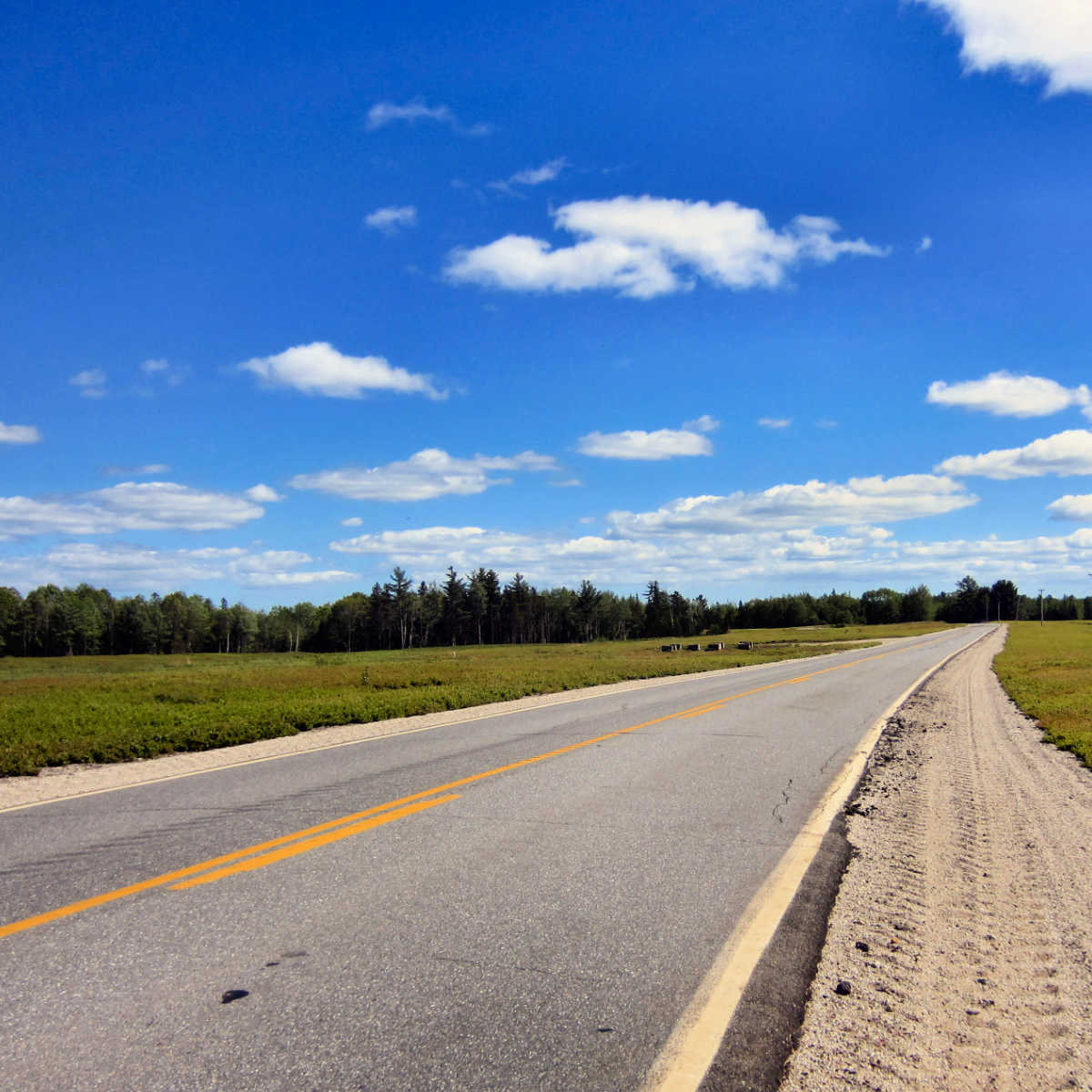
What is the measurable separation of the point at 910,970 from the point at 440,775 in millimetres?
6057

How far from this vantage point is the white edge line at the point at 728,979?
10.5 ft

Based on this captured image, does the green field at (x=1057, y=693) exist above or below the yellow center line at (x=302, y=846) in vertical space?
below

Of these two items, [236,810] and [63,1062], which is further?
[236,810]

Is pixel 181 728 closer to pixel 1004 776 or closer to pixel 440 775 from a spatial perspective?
pixel 440 775

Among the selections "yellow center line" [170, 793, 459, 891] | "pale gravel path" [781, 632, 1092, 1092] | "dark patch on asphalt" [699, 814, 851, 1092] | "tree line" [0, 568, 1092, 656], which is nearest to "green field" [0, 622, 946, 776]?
"yellow center line" [170, 793, 459, 891]

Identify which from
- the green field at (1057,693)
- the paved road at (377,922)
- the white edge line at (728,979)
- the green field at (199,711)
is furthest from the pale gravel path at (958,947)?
the green field at (199,711)

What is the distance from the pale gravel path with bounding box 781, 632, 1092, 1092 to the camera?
3.27m

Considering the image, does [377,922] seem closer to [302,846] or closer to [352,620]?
[302,846]

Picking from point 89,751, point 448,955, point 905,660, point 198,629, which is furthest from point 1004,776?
point 198,629

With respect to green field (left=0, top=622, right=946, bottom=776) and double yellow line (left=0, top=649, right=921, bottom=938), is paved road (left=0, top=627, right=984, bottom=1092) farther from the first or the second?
green field (left=0, top=622, right=946, bottom=776)

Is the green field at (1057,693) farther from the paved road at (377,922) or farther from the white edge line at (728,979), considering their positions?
the white edge line at (728,979)

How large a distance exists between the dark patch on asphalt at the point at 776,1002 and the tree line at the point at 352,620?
4535 inches

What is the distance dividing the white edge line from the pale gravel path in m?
0.33

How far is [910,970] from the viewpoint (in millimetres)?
4176
